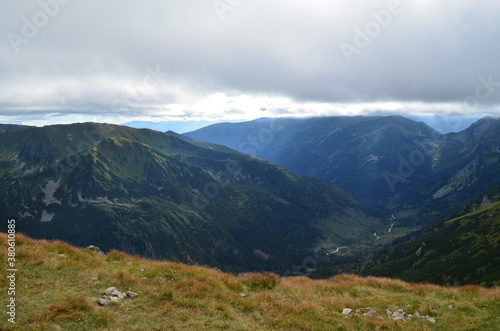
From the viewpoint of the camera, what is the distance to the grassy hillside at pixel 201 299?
643 inches

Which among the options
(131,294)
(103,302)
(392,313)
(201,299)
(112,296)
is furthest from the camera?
(392,313)

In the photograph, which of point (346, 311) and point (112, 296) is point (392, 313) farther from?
point (112, 296)

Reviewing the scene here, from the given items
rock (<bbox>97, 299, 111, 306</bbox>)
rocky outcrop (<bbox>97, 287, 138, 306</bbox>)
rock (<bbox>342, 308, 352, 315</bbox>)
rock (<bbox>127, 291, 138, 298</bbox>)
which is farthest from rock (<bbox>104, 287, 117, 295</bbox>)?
rock (<bbox>342, 308, 352, 315</bbox>)

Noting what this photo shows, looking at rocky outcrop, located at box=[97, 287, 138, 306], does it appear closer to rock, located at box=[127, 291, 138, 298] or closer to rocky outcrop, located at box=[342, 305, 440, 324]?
rock, located at box=[127, 291, 138, 298]

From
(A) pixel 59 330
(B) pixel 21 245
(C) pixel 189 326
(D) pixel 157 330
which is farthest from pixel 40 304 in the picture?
(B) pixel 21 245

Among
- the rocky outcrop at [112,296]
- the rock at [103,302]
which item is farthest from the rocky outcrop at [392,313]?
the rock at [103,302]

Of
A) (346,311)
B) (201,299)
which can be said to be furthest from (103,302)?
(346,311)

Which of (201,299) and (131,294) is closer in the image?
(131,294)

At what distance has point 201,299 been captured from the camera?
1942cm

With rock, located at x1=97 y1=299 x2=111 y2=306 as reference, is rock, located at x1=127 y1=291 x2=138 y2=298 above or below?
below

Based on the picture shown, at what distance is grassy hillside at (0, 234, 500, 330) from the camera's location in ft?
53.6

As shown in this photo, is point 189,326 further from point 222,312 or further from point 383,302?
point 383,302

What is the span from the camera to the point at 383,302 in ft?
71.1

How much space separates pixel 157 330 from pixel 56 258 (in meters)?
14.5
